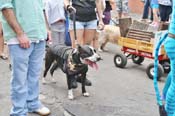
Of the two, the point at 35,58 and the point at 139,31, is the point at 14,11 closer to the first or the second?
the point at 35,58

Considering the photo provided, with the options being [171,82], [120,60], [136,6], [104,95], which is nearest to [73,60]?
[104,95]

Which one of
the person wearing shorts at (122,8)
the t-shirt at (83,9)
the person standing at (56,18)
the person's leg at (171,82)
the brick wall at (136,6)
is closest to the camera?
the person's leg at (171,82)

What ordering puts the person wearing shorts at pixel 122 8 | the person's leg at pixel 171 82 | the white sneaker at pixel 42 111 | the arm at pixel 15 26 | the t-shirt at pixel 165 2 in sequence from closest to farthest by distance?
the person's leg at pixel 171 82 < the arm at pixel 15 26 < the white sneaker at pixel 42 111 < the t-shirt at pixel 165 2 < the person wearing shorts at pixel 122 8

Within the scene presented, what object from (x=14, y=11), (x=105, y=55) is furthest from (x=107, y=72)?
(x=14, y=11)

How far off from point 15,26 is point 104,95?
83.7 inches

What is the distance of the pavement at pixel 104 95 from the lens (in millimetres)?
4578

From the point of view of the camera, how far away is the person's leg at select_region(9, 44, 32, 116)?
3.68 meters

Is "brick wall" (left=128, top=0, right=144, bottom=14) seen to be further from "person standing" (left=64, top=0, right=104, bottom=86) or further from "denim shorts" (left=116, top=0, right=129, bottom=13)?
"person standing" (left=64, top=0, right=104, bottom=86)

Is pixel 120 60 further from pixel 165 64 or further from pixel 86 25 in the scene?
pixel 86 25

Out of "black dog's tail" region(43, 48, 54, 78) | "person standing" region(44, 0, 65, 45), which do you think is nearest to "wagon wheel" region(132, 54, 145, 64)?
"person standing" region(44, 0, 65, 45)

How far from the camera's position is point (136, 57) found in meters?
6.95

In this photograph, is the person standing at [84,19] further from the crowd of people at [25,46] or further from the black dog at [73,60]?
the crowd of people at [25,46]

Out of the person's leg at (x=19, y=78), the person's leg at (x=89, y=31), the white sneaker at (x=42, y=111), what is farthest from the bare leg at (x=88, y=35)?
the person's leg at (x=19, y=78)

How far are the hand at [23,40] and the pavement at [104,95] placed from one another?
3.51 feet
